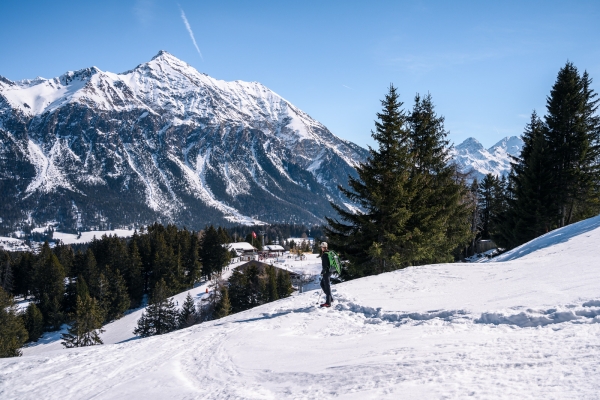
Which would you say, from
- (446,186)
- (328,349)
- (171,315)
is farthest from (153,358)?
(171,315)

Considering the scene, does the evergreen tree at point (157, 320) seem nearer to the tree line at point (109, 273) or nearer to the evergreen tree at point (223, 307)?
the evergreen tree at point (223, 307)

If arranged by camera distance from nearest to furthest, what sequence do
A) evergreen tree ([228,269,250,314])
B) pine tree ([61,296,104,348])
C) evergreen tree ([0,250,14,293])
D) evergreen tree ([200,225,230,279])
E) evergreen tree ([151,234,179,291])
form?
1. pine tree ([61,296,104,348])
2. evergreen tree ([228,269,250,314])
3. evergreen tree ([151,234,179,291])
4. evergreen tree ([0,250,14,293])
5. evergreen tree ([200,225,230,279])

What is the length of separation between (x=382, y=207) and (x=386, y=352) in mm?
15137

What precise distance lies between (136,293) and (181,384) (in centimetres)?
7562

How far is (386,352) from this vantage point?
23.7 ft

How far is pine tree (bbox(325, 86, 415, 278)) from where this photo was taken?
21.6 metres

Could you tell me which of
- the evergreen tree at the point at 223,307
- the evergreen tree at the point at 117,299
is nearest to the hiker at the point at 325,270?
the evergreen tree at the point at 223,307

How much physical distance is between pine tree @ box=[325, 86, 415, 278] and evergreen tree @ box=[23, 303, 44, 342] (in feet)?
186

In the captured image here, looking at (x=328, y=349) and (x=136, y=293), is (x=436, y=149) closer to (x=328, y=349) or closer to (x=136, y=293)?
(x=328, y=349)

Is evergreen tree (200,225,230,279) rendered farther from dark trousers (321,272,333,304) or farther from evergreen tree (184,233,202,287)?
dark trousers (321,272,333,304)

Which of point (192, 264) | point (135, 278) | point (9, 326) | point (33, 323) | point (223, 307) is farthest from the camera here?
point (192, 264)

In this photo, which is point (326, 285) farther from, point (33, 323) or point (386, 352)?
point (33, 323)

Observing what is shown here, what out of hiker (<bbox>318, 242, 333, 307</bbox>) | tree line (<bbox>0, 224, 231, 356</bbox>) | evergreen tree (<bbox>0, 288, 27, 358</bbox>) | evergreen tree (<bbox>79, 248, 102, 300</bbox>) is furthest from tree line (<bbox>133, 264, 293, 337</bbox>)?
hiker (<bbox>318, 242, 333, 307</bbox>)

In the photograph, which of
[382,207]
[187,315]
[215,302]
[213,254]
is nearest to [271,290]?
[215,302]
